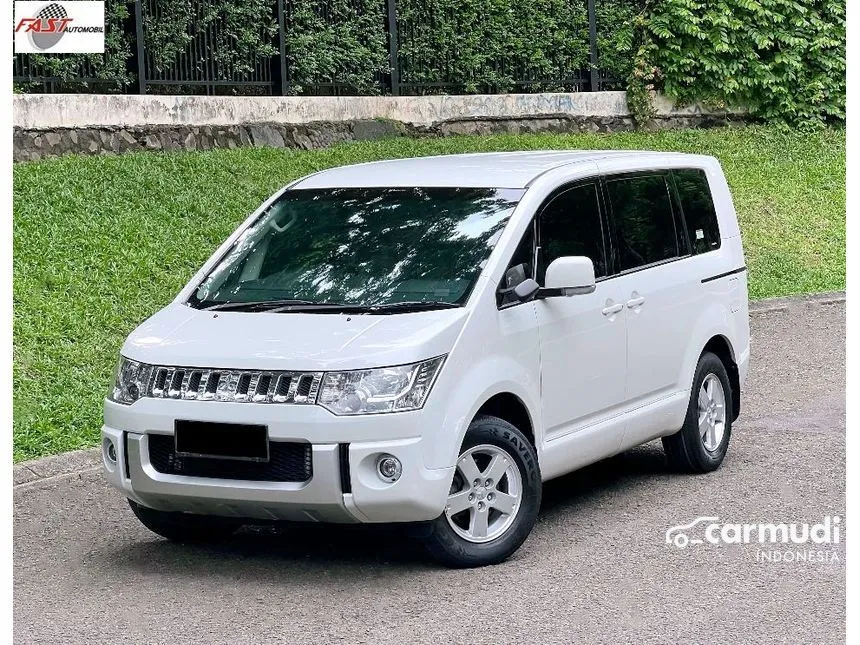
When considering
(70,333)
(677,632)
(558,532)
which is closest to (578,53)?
(70,333)

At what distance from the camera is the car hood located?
20.5ft

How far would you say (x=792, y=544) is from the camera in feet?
22.9

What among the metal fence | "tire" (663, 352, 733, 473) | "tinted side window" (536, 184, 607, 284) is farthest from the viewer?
the metal fence

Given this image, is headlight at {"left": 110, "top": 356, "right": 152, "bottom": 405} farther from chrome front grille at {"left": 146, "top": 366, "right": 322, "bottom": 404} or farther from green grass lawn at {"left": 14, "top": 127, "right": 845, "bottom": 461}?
green grass lawn at {"left": 14, "top": 127, "right": 845, "bottom": 461}

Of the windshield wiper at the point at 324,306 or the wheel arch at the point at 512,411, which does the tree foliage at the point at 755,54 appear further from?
the windshield wiper at the point at 324,306

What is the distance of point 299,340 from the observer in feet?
21.0

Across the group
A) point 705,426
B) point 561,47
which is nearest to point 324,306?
point 705,426

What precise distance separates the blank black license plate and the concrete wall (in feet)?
29.2

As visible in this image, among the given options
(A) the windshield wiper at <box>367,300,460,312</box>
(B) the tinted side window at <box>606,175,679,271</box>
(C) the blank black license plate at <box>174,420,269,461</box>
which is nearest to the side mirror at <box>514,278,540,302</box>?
(A) the windshield wiper at <box>367,300,460,312</box>

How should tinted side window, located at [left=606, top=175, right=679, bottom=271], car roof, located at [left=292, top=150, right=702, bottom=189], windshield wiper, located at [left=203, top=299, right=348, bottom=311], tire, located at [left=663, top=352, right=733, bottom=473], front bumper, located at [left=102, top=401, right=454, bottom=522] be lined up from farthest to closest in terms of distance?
1. tire, located at [left=663, top=352, right=733, bottom=473]
2. tinted side window, located at [left=606, top=175, right=679, bottom=271]
3. car roof, located at [left=292, top=150, right=702, bottom=189]
4. windshield wiper, located at [left=203, top=299, right=348, bottom=311]
5. front bumper, located at [left=102, top=401, right=454, bottom=522]

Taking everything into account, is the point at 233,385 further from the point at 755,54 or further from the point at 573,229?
the point at 755,54

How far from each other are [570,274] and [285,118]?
35.5 feet

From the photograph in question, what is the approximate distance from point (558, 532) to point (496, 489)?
0.76 metres

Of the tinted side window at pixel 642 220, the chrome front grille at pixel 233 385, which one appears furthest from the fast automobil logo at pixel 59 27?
the chrome front grille at pixel 233 385
